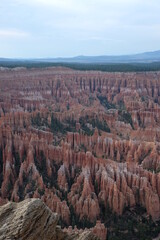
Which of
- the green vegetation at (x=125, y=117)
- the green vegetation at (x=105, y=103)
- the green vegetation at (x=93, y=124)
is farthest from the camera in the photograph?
the green vegetation at (x=105, y=103)

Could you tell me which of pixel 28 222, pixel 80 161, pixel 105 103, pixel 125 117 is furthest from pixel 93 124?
pixel 28 222

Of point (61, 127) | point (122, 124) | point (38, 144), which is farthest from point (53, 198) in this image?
point (122, 124)

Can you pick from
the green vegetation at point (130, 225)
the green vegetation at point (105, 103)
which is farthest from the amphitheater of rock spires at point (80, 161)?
the green vegetation at point (105, 103)

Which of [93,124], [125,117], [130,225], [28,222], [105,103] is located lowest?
[130,225]

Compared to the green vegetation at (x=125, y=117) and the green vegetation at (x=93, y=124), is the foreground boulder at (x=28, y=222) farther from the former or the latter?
the green vegetation at (x=125, y=117)

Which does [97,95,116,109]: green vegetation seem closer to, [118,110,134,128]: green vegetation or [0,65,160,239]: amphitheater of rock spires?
[0,65,160,239]: amphitheater of rock spires

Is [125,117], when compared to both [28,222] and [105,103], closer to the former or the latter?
[105,103]

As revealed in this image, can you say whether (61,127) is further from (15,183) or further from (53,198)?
(53,198)

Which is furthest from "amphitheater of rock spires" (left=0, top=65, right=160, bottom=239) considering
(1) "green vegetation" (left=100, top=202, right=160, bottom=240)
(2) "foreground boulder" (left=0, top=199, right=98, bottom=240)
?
(2) "foreground boulder" (left=0, top=199, right=98, bottom=240)

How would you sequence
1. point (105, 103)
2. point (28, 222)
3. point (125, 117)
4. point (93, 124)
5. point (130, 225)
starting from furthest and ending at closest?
point (105, 103), point (125, 117), point (93, 124), point (130, 225), point (28, 222)
